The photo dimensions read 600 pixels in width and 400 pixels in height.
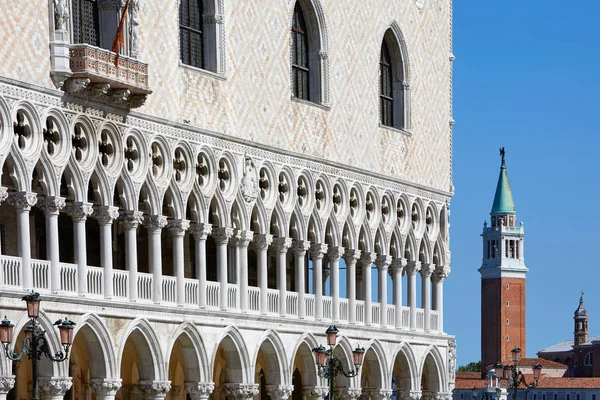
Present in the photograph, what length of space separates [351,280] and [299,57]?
5467 millimetres

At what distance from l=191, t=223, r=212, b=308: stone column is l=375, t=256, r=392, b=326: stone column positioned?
8595 millimetres

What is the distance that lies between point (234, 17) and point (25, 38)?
798 centimetres

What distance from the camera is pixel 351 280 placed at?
45.8m

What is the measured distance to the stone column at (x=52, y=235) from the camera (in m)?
34.2

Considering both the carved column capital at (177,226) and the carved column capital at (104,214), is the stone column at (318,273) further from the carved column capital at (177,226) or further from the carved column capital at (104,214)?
the carved column capital at (104,214)

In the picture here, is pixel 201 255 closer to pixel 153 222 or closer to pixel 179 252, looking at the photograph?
pixel 179 252

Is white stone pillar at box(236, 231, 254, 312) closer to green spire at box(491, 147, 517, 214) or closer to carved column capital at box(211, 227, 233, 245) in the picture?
carved column capital at box(211, 227, 233, 245)

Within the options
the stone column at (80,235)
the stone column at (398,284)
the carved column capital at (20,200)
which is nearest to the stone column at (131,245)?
the stone column at (80,235)

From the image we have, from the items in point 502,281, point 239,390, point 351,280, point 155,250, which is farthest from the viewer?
point 502,281

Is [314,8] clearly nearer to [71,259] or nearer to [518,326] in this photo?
[71,259]

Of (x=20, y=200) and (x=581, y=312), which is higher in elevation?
(x=20, y=200)

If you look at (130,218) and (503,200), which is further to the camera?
(503,200)

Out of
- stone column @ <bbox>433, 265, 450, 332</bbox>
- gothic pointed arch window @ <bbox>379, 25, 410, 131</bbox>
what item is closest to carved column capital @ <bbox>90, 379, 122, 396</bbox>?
gothic pointed arch window @ <bbox>379, 25, 410, 131</bbox>

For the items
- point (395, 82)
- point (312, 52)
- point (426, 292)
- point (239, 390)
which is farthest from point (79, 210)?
point (426, 292)
